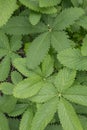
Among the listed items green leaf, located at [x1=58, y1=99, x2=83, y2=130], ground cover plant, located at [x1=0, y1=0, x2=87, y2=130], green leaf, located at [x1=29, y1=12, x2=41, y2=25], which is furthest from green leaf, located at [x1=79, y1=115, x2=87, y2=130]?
green leaf, located at [x1=29, y1=12, x2=41, y2=25]

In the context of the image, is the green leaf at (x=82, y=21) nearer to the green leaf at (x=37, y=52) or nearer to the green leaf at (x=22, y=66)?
the green leaf at (x=37, y=52)

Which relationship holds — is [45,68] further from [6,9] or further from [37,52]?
[6,9]

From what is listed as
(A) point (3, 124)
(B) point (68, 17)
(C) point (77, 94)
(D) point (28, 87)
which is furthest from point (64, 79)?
(A) point (3, 124)

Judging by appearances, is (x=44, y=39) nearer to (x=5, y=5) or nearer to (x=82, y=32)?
(x=5, y=5)

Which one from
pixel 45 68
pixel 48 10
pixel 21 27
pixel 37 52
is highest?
pixel 48 10

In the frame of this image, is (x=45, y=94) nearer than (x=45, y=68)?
Yes

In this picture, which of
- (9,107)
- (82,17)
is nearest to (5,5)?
(82,17)

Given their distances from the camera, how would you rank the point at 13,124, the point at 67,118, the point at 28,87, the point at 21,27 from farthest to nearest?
the point at 13,124, the point at 21,27, the point at 28,87, the point at 67,118

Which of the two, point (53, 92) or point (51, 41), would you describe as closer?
point (53, 92)
